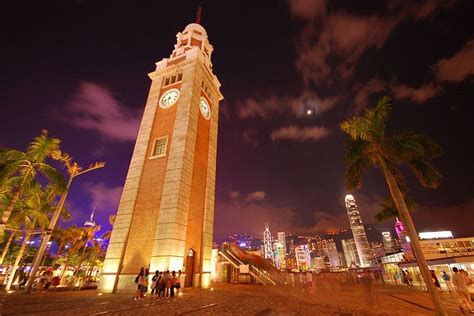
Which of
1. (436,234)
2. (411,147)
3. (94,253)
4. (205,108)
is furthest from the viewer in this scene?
(436,234)

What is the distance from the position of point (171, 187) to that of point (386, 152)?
15.0m

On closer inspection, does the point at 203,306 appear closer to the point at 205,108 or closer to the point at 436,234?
the point at 205,108

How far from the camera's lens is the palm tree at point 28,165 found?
1545 centimetres

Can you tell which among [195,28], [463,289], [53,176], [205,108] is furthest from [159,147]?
[463,289]

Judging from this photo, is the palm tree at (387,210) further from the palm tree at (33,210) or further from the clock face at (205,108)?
the palm tree at (33,210)

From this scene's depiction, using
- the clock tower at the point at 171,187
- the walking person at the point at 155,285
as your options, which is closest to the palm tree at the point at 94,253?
the clock tower at the point at 171,187

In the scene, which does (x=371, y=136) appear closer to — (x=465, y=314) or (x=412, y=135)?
(x=412, y=135)

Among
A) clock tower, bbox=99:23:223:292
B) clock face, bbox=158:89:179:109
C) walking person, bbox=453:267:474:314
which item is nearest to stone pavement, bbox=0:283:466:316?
walking person, bbox=453:267:474:314

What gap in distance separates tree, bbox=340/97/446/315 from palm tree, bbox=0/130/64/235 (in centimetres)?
2024

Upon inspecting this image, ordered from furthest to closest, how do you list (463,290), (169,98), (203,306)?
(169,98) < (203,306) < (463,290)

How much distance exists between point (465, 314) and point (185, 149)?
1927 cm

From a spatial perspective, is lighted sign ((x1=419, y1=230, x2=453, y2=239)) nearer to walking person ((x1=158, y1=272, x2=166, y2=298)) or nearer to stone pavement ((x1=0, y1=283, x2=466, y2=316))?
stone pavement ((x1=0, y1=283, x2=466, y2=316))

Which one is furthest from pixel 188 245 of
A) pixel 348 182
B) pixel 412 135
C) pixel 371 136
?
pixel 412 135

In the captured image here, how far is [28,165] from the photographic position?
16.5m
